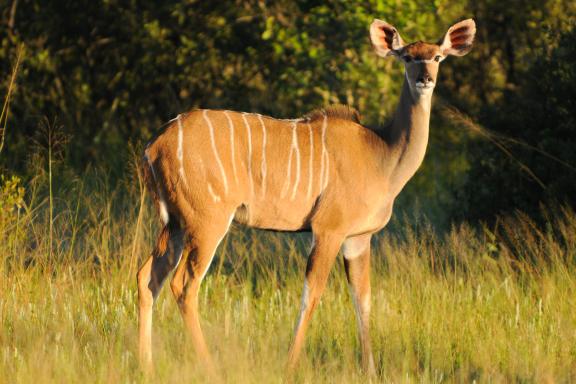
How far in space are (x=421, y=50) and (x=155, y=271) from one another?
1.66 meters

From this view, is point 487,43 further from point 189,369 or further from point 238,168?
point 189,369

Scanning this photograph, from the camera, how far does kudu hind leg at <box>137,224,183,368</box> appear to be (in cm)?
527

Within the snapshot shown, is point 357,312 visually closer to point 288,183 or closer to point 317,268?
point 317,268

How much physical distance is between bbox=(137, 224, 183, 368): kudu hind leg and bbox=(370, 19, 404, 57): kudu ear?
4.51 ft

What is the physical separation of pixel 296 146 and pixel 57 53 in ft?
21.2

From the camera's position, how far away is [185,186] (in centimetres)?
531

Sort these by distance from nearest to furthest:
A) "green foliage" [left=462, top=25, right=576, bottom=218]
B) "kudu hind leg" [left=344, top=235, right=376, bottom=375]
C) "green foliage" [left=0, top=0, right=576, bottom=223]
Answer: "kudu hind leg" [left=344, top=235, right=376, bottom=375] → "green foliage" [left=462, top=25, right=576, bottom=218] → "green foliage" [left=0, top=0, right=576, bottom=223]

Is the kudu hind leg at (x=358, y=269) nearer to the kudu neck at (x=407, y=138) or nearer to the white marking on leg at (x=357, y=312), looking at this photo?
the white marking on leg at (x=357, y=312)

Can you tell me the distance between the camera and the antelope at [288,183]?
17.4 ft

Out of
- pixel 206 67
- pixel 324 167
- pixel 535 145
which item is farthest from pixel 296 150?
pixel 206 67

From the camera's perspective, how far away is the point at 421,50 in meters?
5.46

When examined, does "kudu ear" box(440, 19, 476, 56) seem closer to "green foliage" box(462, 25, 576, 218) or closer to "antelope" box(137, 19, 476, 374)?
"antelope" box(137, 19, 476, 374)

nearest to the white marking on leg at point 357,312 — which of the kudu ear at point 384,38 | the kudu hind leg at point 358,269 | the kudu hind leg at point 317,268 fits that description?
the kudu hind leg at point 358,269

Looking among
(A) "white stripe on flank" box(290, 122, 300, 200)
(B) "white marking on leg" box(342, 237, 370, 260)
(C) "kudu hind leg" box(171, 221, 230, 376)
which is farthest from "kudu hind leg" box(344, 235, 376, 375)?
(C) "kudu hind leg" box(171, 221, 230, 376)
